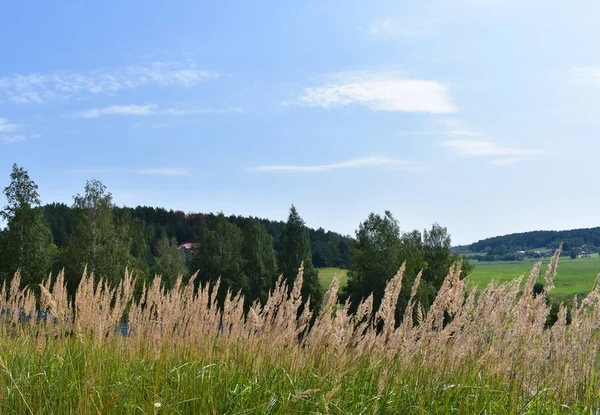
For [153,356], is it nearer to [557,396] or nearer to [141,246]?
[557,396]

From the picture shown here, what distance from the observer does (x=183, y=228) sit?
7125cm

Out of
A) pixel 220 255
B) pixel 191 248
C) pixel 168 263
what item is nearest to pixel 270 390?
pixel 220 255

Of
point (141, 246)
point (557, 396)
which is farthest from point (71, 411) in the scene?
point (141, 246)

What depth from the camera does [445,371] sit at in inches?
155

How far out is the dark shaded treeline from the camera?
50.7 m

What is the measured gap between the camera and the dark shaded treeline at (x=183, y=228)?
50684 mm

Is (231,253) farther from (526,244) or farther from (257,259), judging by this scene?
(526,244)

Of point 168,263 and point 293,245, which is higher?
point 293,245

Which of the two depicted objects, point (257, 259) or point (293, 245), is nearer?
point (293, 245)

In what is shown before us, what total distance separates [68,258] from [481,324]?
68.9 feet

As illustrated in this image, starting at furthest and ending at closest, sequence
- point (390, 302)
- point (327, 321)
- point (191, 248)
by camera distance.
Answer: point (191, 248) → point (327, 321) → point (390, 302)

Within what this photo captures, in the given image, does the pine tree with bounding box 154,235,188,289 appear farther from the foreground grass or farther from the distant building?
the foreground grass

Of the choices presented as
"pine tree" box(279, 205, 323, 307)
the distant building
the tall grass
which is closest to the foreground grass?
the tall grass

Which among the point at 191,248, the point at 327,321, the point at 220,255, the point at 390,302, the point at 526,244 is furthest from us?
the point at 526,244
